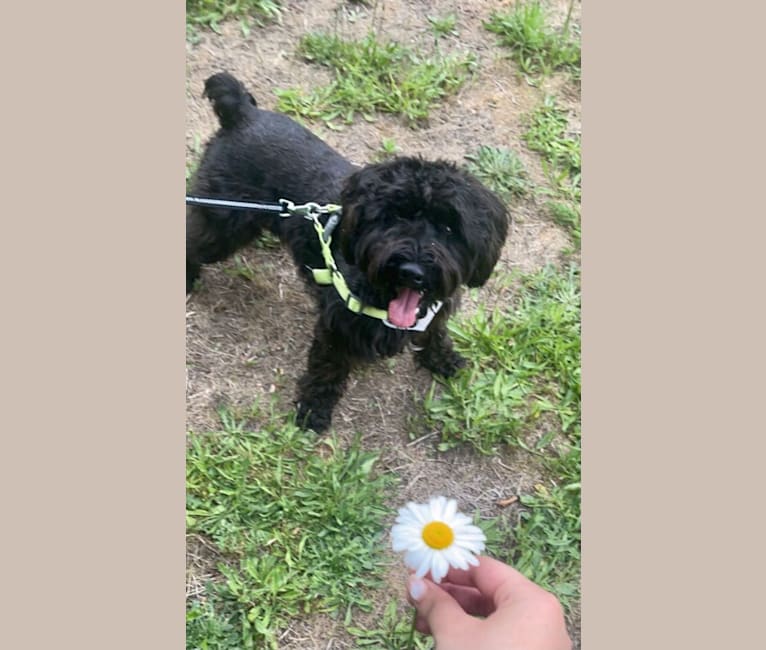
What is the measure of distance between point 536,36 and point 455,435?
3.69m

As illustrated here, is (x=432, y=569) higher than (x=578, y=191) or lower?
higher


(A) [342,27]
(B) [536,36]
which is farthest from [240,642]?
(B) [536,36]

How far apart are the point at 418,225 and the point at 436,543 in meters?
1.56

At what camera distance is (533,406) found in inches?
170

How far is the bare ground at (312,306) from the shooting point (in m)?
4.07

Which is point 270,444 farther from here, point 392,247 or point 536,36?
point 536,36

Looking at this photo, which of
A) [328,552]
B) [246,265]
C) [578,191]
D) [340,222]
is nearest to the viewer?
[340,222]

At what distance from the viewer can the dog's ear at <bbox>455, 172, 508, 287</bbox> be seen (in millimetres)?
3188

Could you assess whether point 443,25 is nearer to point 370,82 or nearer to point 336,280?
point 370,82

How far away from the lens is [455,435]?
4.17m

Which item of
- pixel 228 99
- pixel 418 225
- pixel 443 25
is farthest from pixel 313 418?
pixel 443 25

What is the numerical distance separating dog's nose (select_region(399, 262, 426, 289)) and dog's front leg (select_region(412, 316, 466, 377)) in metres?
0.91

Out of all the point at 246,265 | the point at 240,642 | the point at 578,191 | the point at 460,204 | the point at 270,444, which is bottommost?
the point at 240,642

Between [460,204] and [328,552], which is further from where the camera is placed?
[328,552]
